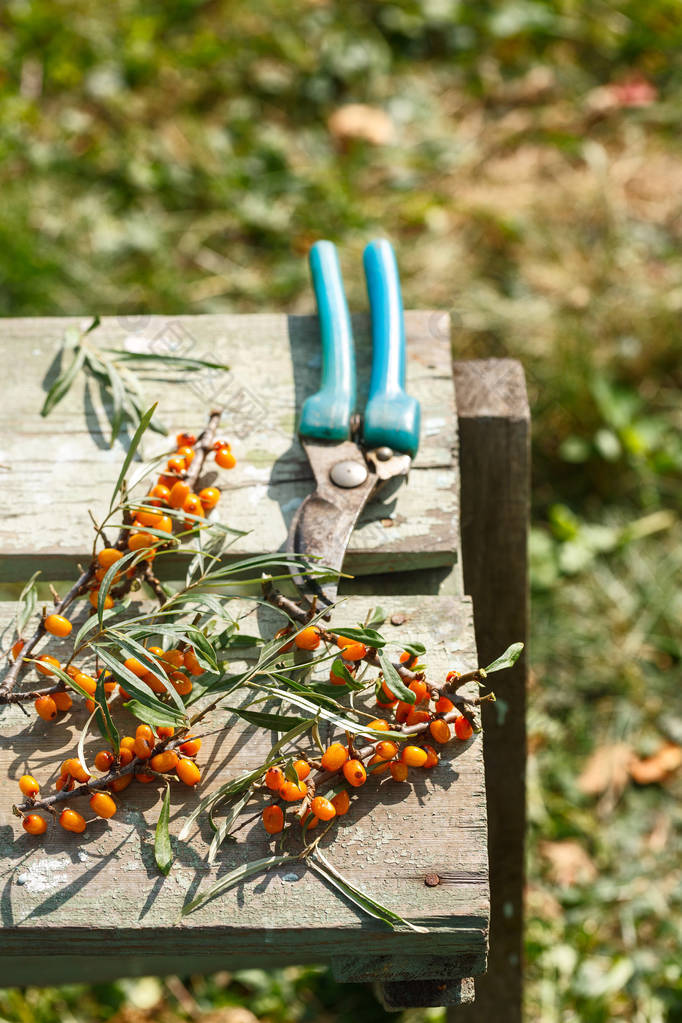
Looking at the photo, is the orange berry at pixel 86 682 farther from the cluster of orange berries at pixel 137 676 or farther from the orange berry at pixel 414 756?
the orange berry at pixel 414 756

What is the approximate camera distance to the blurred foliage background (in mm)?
2232

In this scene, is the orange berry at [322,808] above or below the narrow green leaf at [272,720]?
below

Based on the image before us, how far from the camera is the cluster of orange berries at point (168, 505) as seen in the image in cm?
112

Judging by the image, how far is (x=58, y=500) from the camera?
1.28 m

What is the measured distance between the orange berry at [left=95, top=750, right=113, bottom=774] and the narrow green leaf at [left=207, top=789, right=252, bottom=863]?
13cm

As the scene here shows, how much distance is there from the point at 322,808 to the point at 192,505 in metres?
0.42

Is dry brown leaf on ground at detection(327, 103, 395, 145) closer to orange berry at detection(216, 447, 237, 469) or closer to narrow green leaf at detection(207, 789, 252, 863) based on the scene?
orange berry at detection(216, 447, 237, 469)

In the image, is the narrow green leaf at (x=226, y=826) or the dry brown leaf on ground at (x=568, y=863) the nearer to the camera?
the narrow green leaf at (x=226, y=826)

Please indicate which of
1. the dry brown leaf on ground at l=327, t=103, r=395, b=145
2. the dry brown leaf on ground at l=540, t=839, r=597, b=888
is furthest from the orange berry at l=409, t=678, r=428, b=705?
the dry brown leaf on ground at l=327, t=103, r=395, b=145

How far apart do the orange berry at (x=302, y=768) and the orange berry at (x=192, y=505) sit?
0.35m

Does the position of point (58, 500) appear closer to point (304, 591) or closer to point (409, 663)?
point (304, 591)

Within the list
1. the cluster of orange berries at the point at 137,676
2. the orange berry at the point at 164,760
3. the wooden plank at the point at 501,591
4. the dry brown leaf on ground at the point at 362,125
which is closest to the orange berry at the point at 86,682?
the cluster of orange berries at the point at 137,676

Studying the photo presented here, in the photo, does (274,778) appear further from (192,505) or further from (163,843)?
(192,505)

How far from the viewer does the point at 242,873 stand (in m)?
0.93
